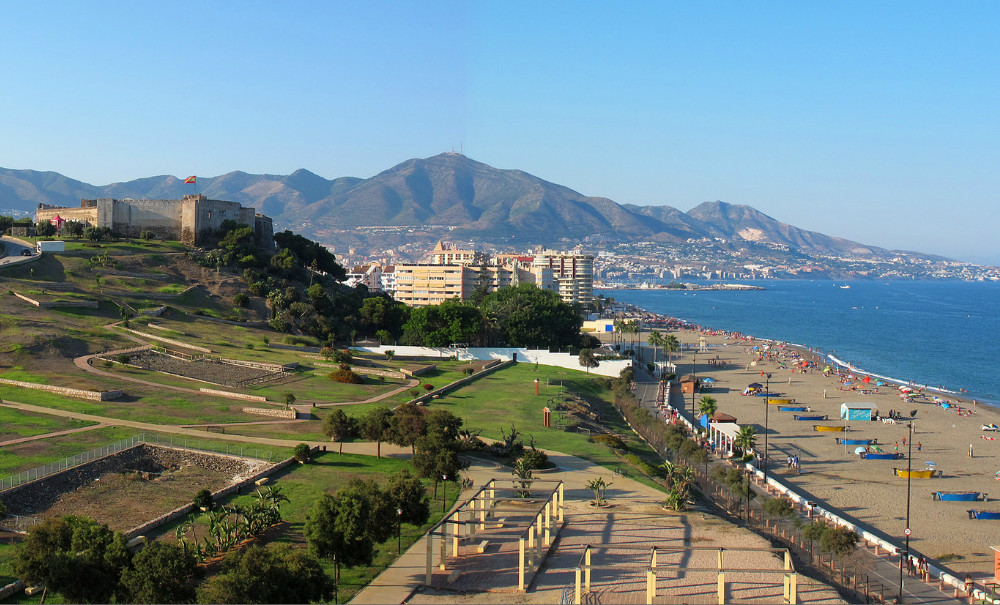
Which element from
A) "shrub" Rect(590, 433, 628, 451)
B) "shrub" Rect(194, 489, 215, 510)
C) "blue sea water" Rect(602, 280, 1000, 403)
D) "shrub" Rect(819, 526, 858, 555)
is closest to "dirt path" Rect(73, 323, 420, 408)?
"shrub" Rect(590, 433, 628, 451)

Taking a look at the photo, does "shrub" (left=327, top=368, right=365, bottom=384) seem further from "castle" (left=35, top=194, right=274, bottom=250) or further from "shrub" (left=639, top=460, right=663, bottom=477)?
"castle" (left=35, top=194, right=274, bottom=250)

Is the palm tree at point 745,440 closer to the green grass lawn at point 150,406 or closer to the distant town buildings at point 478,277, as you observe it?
the green grass lawn at point 150,406

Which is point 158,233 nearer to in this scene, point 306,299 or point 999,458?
point 306,299

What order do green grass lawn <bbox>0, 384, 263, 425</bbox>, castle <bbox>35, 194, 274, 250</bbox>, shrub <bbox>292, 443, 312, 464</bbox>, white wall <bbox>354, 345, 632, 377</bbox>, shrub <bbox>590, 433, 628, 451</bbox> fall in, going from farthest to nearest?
castle <bbox>35, 194, 274, 250</bbox>, white wall <bbox>354, 345, 632, 377</bbox>, shrub <bbox>590, 433, 628, 451</bbox>, green grass lawn <bbox>0, 384, 263, 425</bbox>, shrub <bbox>292, 443, 312, 464</bbox>

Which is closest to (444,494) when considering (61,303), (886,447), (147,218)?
(886,447)

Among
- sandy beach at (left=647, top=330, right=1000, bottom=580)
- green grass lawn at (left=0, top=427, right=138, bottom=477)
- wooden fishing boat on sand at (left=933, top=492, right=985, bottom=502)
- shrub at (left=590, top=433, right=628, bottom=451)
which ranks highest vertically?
green grass lawn at (left=0, top=427, right=138, bottom=477)

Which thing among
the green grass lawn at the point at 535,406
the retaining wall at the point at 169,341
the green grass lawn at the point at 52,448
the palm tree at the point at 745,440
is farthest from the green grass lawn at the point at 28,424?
the palm tree at the point at 745,440
